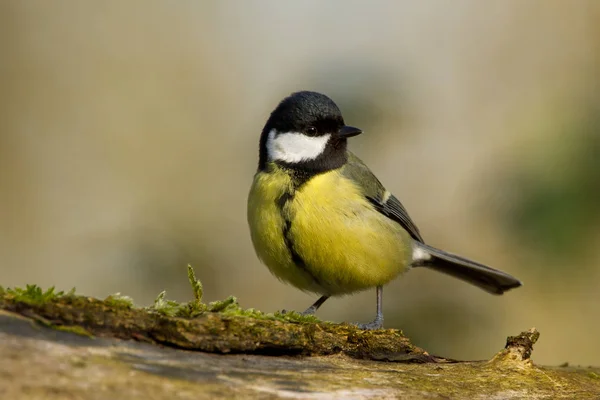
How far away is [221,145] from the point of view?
9312mm

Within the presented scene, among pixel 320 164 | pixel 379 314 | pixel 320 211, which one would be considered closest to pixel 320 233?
pixel 320 211

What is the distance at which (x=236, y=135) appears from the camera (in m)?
9.24

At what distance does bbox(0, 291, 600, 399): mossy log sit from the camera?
215 cm

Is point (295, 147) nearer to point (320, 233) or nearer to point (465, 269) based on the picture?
point (320, 233)

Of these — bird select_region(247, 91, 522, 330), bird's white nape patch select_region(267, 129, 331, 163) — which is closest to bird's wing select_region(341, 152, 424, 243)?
bird select_region(247, 91, 522, 330)

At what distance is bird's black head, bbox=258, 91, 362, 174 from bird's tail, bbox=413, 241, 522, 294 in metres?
1.11

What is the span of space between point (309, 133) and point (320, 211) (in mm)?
682

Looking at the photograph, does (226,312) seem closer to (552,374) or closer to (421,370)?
(421,370)

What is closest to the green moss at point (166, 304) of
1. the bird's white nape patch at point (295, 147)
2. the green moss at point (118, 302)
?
the green moss at point (118, 302)

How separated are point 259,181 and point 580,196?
2111mm

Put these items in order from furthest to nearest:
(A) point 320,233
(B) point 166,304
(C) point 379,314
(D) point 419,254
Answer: (D) point 419,254
(C) point 379,314
(A) point 320,233
(B) point 166,304

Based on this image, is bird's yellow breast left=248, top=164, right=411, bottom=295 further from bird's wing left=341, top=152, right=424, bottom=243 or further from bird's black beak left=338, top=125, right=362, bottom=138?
bird's black beak left=338, top=125, right=362, bottom=138

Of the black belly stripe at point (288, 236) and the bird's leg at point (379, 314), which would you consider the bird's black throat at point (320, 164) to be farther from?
the bird's leg at point (379, 314)

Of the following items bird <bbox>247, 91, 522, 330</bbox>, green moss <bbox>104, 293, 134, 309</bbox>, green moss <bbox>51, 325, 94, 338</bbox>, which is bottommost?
green moss <bbox>51, 325, 94, 338</bbox>
